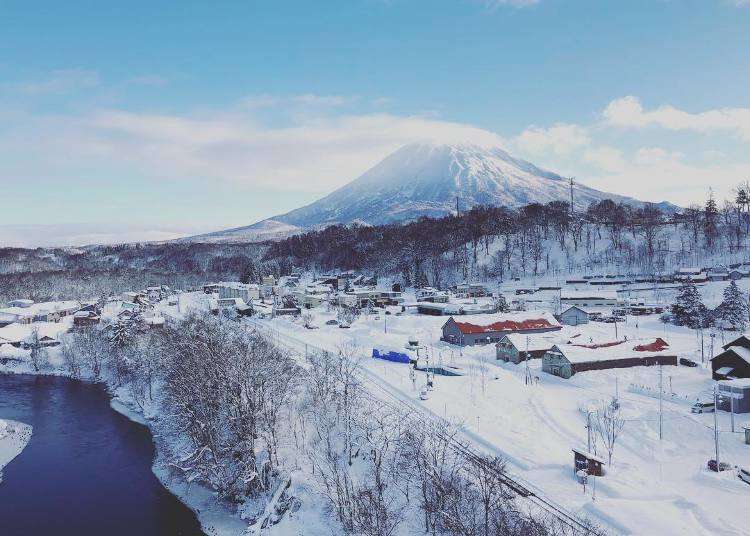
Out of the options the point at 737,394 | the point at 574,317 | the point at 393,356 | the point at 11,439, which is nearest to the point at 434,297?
the point at 574,317

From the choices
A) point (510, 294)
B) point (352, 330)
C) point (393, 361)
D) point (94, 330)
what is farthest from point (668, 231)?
point (94, 330)

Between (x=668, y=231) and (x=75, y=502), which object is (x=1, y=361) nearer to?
(x=75, y=502)

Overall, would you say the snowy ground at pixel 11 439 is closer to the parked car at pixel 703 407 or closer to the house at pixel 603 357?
the house at pixel 603 357

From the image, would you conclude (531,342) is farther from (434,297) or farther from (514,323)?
(434,297)

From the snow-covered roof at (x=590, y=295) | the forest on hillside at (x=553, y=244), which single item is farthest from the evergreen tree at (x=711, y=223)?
the snow-covered roof at (x=590, y=295)

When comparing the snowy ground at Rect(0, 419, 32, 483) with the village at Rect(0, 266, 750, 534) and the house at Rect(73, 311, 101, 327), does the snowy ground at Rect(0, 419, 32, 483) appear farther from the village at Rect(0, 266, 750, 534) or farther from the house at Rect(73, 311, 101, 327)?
the house at Rect(73, 311, 101, 327)
